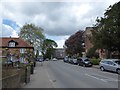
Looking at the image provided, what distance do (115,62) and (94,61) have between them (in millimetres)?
25733

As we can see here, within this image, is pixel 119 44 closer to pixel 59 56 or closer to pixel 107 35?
pixel 107 35

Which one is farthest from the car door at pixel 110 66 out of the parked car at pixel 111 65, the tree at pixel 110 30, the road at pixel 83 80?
the tree at pixel 110 30

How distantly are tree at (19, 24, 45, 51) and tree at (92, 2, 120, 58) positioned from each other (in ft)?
104

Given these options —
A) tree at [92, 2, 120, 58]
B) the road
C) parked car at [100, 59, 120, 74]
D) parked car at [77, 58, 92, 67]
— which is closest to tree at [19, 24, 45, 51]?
parked car at [77, 58, 92, 67]

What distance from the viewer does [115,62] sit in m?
35.6

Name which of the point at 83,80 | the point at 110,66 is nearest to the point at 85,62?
the point at 110,66

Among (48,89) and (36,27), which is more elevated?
(36,27)

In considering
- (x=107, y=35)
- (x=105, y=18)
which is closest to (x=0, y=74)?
(x=107, y=35)

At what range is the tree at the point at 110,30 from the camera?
135ft

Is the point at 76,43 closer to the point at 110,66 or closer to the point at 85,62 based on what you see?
the point at 85,62

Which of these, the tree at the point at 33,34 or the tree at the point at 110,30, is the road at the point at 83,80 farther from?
the tree at the point at 33,34

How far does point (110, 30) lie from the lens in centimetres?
4209

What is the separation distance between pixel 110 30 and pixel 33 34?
37.6 m

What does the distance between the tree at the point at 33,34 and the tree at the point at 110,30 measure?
3171 cm
